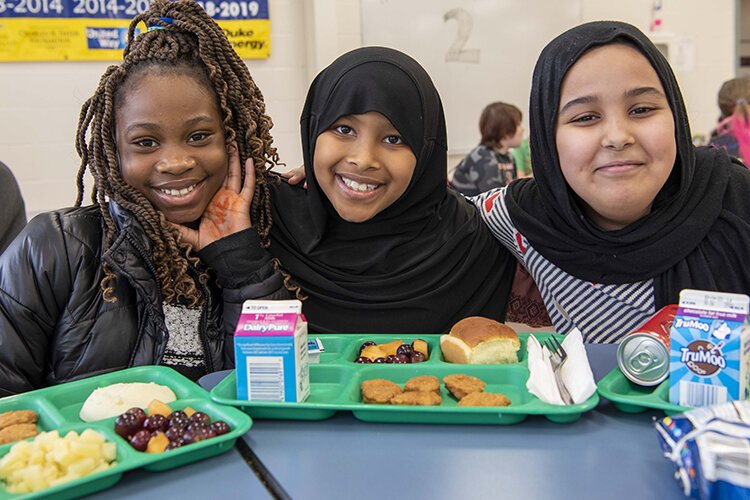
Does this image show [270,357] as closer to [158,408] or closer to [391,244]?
[158,408]

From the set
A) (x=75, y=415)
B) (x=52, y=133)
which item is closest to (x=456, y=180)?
(x=52, y=133)

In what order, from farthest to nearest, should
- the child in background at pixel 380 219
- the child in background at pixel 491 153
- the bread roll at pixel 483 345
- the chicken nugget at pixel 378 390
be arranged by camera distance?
1. the child in background at pixel 491 153
2. the child in background at pixel 380 219
3. the bread roll at pixel 483 345
4. the chicken nugget at pixel 378 390

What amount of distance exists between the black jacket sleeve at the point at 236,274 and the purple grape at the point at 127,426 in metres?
0.56

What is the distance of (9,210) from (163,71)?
118 centimetres

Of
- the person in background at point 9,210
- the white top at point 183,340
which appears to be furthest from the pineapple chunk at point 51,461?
the person in background at point 9,210

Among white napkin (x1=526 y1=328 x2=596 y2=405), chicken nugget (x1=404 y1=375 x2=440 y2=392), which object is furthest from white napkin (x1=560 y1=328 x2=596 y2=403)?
Answer: chicken nugget (x1=404 y1=375 x2=440 y2=392)

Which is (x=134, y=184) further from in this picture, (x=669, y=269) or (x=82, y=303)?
(x=669, y=269)

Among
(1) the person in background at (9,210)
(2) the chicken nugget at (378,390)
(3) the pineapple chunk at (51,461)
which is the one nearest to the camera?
(3) the pineapple chunk at (51,461)

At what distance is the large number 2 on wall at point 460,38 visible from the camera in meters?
5.14

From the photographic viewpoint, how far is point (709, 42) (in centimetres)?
605

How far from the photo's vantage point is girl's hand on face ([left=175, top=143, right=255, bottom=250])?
5.38 ft

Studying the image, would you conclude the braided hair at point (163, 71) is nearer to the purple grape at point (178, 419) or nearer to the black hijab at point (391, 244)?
the black hijab at point (391, 244)

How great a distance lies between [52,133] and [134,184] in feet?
9.69

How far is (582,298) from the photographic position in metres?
1.70
